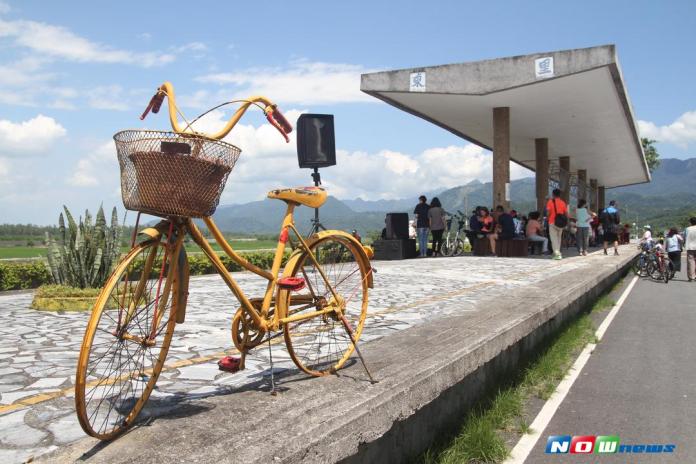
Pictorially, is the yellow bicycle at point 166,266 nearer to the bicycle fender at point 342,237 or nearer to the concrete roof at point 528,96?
the bicycle fender at point 342,237

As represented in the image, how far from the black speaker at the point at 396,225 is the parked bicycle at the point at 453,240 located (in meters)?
1.49

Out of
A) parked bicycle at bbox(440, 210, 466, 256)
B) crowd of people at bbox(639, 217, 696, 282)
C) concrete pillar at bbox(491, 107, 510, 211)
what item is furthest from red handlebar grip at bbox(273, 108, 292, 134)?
concrete pillar at bbox(491, 107, 510, 211)

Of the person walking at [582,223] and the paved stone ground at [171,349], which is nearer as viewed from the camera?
the paved stone ground at [171,349]

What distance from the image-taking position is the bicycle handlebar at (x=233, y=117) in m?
2.70

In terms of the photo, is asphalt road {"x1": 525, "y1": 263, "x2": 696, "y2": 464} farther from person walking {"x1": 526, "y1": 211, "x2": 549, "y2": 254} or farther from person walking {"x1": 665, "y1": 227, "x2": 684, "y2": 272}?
person walking {"x1": 526, "y1": 211, "x2": 549, "y2": 254}

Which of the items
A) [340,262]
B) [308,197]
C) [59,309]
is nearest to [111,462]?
[308,197]

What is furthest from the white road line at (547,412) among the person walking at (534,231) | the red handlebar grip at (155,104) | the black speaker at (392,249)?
the person walking at (534,231)

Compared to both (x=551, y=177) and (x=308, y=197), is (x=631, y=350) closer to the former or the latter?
(x=308, y=197)

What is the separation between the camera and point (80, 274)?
7.86m

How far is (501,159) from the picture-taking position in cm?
1969

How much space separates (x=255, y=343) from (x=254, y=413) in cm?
49

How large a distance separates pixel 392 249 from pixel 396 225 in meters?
0.72

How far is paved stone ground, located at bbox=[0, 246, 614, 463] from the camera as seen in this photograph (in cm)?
285

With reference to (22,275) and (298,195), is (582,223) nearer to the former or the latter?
(22,275)
